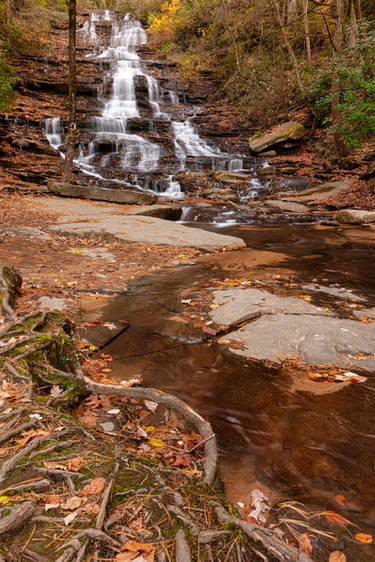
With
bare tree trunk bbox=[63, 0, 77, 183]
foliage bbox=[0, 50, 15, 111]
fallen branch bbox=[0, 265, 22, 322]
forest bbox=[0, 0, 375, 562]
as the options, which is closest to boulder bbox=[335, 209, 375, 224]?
forest bbox=[0, 0, 375, 562]

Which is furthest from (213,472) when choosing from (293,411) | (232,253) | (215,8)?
(215,8)

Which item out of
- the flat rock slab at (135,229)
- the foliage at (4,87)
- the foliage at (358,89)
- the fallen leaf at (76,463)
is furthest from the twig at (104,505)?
the foliage at (4,87)

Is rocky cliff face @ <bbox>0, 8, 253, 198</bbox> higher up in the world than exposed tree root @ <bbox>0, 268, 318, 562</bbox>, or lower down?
higher up

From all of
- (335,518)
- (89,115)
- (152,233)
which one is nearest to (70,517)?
(335,518)

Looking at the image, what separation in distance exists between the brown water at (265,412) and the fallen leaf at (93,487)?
2.34ft

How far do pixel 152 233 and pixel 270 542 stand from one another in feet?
22.2

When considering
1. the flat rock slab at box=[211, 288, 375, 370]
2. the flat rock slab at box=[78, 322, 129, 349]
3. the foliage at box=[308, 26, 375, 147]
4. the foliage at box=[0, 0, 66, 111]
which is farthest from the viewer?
the foliage at box=[0, 0, 66, 111]

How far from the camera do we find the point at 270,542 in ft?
4.11

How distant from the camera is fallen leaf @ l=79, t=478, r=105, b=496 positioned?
1.28m

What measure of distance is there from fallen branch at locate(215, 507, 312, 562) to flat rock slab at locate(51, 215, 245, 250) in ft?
18.7

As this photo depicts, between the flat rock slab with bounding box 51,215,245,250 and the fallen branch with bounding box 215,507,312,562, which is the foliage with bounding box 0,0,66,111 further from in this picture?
the fallen branch with bounding box 215,507,312,562

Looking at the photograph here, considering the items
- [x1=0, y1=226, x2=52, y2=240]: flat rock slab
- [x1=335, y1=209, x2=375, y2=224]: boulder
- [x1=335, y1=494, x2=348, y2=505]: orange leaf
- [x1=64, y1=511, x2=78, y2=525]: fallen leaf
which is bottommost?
[x1=335, y1=494, x2=348, y2=505]: orange leaf

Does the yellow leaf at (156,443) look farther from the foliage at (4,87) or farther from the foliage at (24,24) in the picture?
the foliage at (24,24)

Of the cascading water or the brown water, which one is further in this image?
the cascading water
